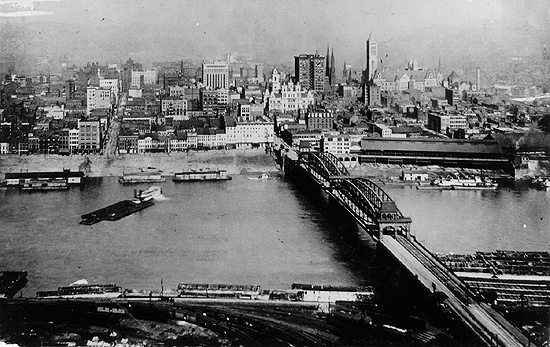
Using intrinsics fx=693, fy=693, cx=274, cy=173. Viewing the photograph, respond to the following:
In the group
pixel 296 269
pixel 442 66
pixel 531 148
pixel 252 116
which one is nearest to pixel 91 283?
pixel 296 269

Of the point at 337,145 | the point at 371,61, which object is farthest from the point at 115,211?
the point at 371,61

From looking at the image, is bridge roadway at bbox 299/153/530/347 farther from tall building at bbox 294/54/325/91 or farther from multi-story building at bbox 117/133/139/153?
tall building at bbox 294/54/325/91

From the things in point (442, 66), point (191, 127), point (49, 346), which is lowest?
point (49, 346)

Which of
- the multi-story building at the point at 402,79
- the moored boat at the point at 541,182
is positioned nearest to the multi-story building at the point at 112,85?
the multi-story building at the point at 402,79

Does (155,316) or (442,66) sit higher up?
(442,66)

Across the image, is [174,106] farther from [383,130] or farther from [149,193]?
[149,193]

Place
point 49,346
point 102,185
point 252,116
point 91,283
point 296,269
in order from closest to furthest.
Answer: point 49,346 < point 91,283 < point 296,269 < point 102,185 < point 252,116

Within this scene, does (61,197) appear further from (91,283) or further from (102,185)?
(91,283)
